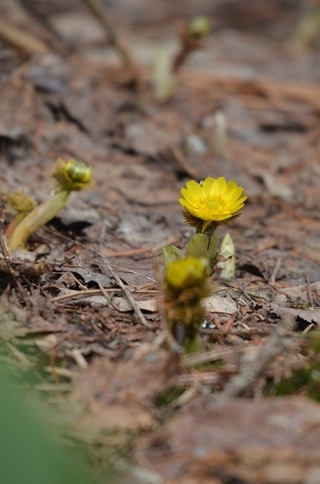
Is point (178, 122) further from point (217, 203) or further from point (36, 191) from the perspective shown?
point (217, 203)

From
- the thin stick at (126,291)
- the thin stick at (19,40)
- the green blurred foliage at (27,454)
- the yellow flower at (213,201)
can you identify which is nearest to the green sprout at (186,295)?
the thin stick at (126,291)

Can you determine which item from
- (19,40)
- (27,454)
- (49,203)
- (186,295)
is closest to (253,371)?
(186,295)

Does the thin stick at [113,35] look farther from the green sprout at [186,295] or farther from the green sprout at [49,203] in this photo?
the green sprout at [186,295]

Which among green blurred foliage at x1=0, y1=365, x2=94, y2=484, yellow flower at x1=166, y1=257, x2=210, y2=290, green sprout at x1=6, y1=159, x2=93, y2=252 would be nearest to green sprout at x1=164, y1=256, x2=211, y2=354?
yellow flower at x1=166, y1=257, x2=210, y2=290

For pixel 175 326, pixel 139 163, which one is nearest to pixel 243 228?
pixel 139 163

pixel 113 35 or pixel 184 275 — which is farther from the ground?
pixel 184 275

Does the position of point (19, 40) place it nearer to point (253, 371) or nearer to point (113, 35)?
point (113, 35)
